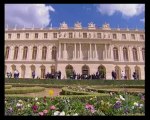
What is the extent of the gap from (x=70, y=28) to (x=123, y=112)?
148 ft

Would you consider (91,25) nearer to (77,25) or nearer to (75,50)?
(77,25)

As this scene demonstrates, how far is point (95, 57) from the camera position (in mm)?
49719

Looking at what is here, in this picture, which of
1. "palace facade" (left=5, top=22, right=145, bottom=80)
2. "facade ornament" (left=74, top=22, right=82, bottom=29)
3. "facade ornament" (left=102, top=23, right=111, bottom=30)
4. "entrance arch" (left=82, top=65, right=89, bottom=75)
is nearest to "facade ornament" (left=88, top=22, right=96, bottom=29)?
"palace facade" (left=5, top=22, right=145, bottom=80)

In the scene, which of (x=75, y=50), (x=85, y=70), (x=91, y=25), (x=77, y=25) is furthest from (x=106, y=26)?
(x=85, y=70)

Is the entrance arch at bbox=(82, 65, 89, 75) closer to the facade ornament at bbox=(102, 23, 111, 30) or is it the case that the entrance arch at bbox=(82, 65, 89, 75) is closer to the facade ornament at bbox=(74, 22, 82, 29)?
the facade ornament at bbox=(74, 22, 82, 29)

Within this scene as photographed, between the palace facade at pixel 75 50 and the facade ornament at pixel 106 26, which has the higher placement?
the facade ornament at pixel 106 26

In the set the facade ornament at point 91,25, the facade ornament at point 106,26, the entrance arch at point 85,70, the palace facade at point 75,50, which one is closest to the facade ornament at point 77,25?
the palace facade at point 75,50

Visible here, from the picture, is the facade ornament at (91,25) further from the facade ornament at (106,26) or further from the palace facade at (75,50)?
the facade ornament at (106,26)

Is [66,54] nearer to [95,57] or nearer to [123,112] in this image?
[95,57]

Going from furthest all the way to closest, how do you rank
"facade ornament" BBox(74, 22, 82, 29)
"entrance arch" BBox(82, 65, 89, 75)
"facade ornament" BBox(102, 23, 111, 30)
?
"facade ornament" BBox(102, 23, 111, 30)
"facade ornament" BBox(74, 22, 82, 29)
"entrance arch" BBox(82, 65, 89, 75)

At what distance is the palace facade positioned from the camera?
1943 inches

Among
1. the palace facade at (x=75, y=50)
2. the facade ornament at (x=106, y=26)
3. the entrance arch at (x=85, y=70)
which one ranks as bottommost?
the entrance arch at (x=85, y=70)

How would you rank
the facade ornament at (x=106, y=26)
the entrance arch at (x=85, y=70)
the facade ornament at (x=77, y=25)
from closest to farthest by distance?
the entrance arch at (x=85, y=70), the facade ornament at (x=77, y=25), the facade ornament at (x=106, y=26)

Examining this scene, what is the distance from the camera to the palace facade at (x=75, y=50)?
162ft
